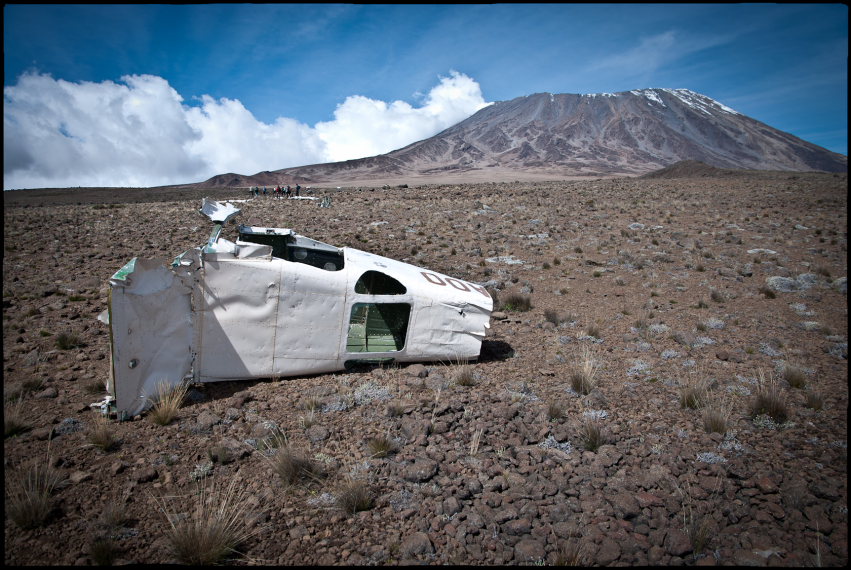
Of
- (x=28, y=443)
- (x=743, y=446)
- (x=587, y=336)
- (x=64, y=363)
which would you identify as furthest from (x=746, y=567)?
(x=64, y=363)

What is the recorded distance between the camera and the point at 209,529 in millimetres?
3283

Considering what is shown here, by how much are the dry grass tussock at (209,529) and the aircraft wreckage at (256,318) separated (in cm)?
198

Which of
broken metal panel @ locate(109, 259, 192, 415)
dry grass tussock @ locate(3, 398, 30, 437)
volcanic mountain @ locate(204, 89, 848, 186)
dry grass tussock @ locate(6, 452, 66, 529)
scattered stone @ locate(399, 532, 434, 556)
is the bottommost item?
scattered stone @ locate(399, 532, 434, 556)

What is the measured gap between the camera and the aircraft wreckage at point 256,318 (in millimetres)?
5035

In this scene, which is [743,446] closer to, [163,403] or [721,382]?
[721,382]

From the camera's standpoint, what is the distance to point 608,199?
28516 millimetres

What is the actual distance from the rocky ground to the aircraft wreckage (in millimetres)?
343

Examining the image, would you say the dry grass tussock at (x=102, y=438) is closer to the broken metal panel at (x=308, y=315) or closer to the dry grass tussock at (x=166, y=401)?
the dry grass tussock at (x=166, y=401)

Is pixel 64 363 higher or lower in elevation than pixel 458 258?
lower

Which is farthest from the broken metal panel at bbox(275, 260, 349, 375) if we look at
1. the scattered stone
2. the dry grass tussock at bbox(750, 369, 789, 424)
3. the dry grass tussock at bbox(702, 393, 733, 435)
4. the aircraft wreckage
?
the dry grass tussock at bbox(750, 369, 789, 424)

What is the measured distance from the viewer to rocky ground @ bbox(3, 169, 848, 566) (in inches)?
136

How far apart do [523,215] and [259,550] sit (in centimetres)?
2135

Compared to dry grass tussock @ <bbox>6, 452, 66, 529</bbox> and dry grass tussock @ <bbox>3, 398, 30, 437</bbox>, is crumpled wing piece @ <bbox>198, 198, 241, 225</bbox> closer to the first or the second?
dry grass tussock @ <bbox>3, 398, 30, 437</bbox>

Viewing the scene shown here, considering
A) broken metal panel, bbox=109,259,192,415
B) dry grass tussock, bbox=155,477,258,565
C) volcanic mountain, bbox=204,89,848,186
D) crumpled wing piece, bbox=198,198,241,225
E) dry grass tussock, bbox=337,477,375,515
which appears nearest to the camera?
dry grass tussock, bbox=155,477,258,565
